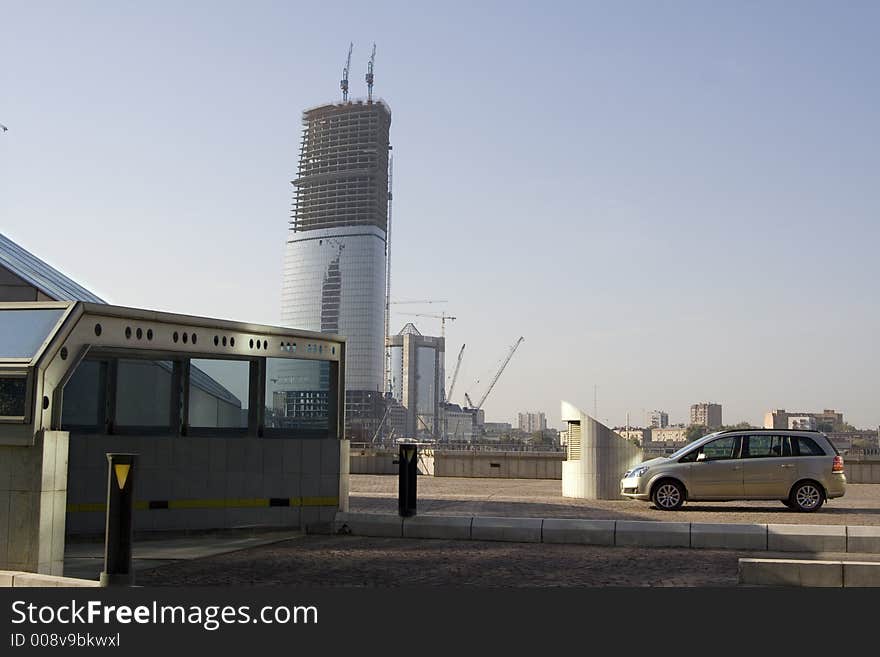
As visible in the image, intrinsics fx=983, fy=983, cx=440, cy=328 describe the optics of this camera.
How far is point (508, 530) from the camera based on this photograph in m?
14.6

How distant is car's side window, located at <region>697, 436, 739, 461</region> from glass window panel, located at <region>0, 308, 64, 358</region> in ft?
43.4

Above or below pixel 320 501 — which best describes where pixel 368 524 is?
below

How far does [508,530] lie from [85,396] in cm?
693

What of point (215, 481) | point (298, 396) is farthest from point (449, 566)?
point (298, 396)

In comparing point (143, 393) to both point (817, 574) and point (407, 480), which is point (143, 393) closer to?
point (407, 480)

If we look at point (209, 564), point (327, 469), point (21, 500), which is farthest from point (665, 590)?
point (327, 469)

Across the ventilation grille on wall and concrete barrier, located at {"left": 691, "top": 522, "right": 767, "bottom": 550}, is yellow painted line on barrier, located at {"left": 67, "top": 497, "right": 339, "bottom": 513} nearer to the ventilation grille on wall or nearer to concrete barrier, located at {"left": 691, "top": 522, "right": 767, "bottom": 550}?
concrete barrier, located at {"left": 691, "top": 522, "right": 767, "bottom": 550}

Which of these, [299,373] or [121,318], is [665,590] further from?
[299,373]

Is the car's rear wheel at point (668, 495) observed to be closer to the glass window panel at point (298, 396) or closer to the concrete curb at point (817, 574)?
the glass window panel at point (298, 396)

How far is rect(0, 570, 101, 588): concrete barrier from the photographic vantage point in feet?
30.7

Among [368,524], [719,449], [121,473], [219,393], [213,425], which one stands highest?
[219,393]

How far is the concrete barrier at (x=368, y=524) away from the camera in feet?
49.7

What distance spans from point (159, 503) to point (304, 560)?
12.3ft

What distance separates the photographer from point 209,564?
40.3 feet
